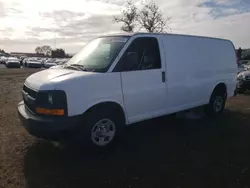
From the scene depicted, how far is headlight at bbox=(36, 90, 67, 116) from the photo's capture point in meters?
3.93

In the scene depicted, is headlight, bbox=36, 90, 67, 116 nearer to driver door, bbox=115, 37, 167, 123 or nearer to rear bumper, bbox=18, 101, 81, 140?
rear bumper, bbox=18, 101, 81, 140

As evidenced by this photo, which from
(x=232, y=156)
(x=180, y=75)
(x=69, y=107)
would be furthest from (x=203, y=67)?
(x=69, y=107)

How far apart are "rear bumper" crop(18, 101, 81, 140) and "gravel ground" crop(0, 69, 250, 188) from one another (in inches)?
19.2

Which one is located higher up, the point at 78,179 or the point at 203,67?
the point at 203,67

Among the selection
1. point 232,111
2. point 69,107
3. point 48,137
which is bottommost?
point 232,111

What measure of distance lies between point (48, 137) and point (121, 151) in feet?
4.29

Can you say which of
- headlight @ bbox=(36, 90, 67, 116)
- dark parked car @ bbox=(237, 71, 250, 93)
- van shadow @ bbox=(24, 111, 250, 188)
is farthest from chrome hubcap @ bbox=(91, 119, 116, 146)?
dark parked car @ bbox=(237, 71, 250, 93)

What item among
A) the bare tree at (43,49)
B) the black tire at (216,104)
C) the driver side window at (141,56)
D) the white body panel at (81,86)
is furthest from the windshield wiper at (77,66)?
the bare tree at (43,49)

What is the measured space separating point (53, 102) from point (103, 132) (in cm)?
102

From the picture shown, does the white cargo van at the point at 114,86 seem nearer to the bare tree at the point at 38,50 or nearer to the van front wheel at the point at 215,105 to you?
the van front wheel at the point at 215,105

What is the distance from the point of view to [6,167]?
13.1 feet

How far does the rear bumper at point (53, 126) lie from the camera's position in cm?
390

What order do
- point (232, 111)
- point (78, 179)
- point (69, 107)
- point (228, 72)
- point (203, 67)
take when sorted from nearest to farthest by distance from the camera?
point (78, 179), point (69, 107), point (203, 67), point (228, 72), point (232, 111)

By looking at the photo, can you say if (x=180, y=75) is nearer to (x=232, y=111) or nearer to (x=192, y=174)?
(x=192, y=174)
